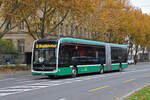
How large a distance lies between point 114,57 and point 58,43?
1224 cm

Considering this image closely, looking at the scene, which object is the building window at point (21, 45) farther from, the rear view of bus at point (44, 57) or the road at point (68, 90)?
the road at point (68, 90)

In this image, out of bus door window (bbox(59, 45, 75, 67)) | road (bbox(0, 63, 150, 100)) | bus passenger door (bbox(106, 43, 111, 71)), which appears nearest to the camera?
road (bbox(0, 63, 150, 100))

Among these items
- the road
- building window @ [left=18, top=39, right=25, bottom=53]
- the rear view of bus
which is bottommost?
the road

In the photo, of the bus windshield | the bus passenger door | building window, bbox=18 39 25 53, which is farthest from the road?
building window, bbox=18 39 25 53

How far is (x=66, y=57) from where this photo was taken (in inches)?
869

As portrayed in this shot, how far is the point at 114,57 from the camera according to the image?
32.2 m

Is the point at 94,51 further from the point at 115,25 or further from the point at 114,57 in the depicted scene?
the point at 115,25

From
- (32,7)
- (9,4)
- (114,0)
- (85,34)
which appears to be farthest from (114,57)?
(85,34)

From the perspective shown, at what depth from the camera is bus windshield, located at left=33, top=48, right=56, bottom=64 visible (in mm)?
21172

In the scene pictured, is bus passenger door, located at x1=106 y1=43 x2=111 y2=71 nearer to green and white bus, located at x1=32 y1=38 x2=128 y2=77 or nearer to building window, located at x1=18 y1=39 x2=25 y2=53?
green and white bus, located at x1=32 y1=38 x2=128 y2=77

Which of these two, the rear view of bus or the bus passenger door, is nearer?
the rear view of bus

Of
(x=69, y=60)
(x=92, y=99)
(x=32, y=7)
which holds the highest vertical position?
(x=32, y=7)

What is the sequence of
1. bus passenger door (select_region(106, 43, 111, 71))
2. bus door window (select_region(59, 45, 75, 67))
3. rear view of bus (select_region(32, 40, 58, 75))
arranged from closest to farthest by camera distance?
1. rear view of bus (select_region(32, 40, 58, 75))
2. bus door window (select_region(59, 45, 75, 67))
3. bus passenger door (select_region(106, 43, 111, 71))

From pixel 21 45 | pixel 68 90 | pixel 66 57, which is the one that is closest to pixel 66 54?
pixel 66 57
